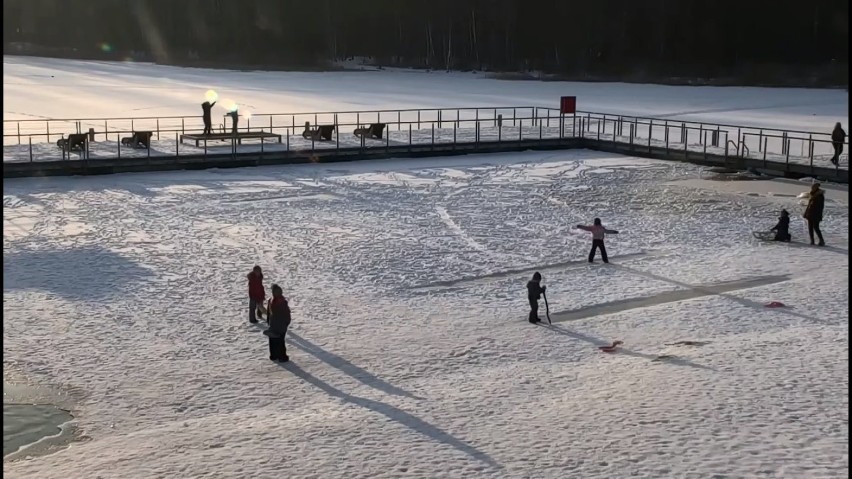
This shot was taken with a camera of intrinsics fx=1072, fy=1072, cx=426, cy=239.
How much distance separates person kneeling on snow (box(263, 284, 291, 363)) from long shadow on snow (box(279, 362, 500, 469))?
0.51 ft

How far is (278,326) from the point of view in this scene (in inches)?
394

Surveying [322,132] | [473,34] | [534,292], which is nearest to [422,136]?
[322,132]

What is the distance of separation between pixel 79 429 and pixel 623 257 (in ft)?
28.7

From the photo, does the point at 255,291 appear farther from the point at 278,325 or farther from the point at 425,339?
the point at 425,339

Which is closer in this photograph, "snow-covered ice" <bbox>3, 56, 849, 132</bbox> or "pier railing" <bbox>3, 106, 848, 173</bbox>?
"pier railing" <bbox>3, 106, 848, 173</bbox>

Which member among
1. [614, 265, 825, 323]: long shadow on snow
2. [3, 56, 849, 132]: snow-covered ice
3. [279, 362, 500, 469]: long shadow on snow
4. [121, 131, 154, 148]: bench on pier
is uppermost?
[3, 56, 849, 132]: snow-covered ice

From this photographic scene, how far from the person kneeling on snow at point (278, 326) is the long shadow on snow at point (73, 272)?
3.21 metres

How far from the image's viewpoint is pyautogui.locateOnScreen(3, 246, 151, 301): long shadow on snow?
12.8 meters

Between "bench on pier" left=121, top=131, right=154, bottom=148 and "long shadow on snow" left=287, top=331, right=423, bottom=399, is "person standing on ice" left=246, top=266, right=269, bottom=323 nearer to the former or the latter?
"long shadow on snow" left=287, top=331, right=423, bottom=399

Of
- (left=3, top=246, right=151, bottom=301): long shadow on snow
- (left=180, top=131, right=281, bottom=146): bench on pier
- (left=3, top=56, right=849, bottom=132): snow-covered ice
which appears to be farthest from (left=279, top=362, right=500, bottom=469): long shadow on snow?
(left=3, top=56, right=849, bottom=132): snow-covered ice

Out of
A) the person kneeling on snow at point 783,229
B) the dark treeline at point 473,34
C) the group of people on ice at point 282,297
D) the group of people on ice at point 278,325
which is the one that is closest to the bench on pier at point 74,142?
the group of people on ice at point 282,297

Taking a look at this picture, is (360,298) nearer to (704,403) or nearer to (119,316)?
(119,316)

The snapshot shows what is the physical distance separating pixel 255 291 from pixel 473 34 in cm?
6200

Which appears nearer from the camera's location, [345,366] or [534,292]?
[345,366]
